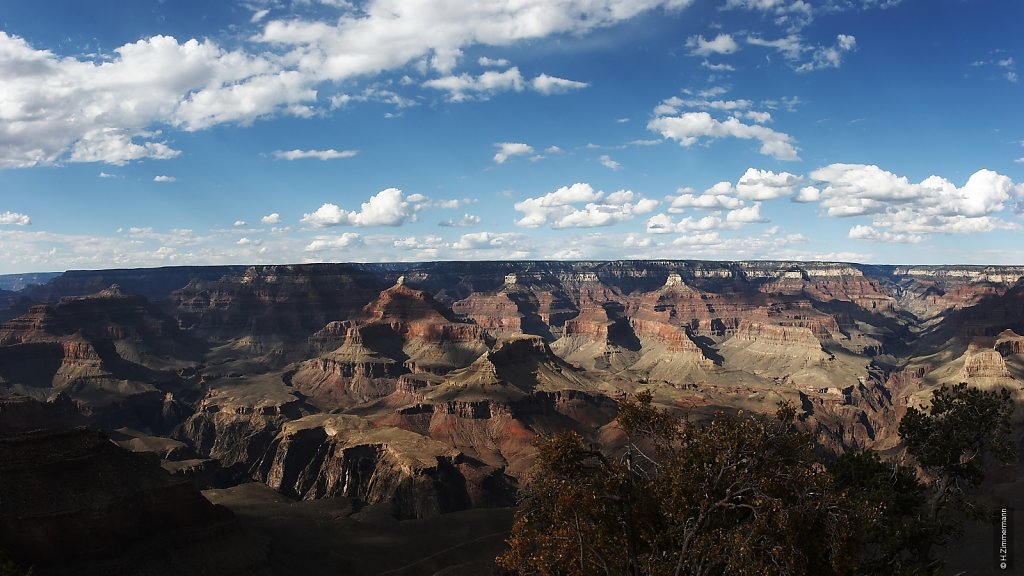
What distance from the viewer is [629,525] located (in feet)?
84.6

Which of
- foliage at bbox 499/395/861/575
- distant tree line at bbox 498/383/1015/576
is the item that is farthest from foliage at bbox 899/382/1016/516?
foliage at bbox 499/395/861/575

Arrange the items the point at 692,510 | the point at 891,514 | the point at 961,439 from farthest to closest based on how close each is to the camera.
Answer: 1. the point at 961,439
2. the point at 891,514
3. the point at 692,510

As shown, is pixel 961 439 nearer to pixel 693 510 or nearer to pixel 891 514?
pixel 891 514

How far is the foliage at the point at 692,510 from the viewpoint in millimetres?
22609

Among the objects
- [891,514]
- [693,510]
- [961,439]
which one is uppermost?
[693,510]

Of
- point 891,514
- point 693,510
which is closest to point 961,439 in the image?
point 891,514

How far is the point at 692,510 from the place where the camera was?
84.1ft

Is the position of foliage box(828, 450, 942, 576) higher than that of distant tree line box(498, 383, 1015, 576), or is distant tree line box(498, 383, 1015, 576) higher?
distant tree line box(498, 383, 1015, 576)

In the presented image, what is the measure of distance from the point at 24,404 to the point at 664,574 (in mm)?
130481

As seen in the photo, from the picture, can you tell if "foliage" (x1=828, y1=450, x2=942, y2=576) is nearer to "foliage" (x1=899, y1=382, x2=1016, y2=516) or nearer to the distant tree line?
"foliage" (x1=899, y1=382, x2=1016, y2=516)

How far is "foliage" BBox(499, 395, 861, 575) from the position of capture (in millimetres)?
22609

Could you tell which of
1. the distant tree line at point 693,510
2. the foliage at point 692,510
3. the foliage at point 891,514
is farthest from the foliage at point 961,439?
the foliage at point 692,510

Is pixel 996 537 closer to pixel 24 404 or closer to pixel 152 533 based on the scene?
pixel 152 533

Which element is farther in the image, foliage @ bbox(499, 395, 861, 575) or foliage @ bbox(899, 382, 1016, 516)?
foliage @ bbox(899, 382, 1016, 516)
